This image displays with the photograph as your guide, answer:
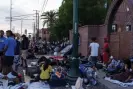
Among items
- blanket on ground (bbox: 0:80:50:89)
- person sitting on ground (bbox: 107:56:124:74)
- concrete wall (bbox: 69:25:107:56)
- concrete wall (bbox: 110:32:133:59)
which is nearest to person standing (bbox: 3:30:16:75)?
blanket on ground (bbox: 0:80:50:89)

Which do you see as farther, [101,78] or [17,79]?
[101,78]

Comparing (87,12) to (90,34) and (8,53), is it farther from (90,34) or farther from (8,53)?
(8,53)

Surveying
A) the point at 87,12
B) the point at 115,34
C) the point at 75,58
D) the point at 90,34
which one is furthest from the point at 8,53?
the point at 87,12

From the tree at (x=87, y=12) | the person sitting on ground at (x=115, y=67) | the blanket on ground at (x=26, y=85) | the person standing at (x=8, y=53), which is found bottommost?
the blanket on ground at (x=26, y=85)

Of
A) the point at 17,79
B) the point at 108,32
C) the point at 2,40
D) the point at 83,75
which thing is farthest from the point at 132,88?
the point at 108,32

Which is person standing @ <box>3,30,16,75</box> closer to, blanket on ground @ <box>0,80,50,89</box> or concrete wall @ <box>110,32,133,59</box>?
blanket on ground @ <box>0,80,50,89</box>

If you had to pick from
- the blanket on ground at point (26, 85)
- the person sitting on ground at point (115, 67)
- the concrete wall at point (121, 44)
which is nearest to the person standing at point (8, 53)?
the blanket on ground at point (26, 85)

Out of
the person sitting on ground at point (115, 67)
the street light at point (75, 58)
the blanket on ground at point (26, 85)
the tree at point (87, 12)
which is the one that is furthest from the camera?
the tree at point (87, 12)

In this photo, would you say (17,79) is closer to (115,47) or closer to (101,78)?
(101,78)

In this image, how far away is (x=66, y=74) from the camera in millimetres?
12305

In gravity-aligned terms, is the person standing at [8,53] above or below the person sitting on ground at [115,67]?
above

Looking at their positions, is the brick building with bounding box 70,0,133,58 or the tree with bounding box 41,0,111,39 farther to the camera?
the tree with bounding box 41,0,111,39

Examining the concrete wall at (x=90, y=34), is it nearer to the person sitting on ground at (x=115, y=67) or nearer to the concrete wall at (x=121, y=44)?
the concrete wall at (x=121, y=44)

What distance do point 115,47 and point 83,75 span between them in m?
7.50
